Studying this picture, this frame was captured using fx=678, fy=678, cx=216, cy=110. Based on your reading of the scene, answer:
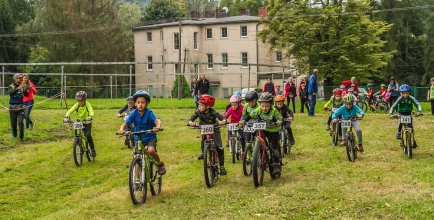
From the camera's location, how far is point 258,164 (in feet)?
41.5

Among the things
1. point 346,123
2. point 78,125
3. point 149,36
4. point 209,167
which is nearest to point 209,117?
point 209,167

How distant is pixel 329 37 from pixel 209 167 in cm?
4728

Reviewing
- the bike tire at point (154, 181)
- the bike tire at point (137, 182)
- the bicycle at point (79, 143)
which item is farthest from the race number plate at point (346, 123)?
the bicycle at point (79, 143)

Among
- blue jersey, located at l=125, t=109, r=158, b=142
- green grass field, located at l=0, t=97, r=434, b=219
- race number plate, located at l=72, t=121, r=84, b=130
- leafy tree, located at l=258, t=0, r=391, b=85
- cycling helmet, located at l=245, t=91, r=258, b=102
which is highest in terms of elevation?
leafy tree, located at l=258, t=0, r=391, b=85

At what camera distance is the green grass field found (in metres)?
10.7

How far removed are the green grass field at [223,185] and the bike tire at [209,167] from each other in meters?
0.16

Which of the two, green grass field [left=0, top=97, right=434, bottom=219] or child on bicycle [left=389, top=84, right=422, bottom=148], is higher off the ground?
child on bicycle [left=389, top=84, right=422, bottom=148]

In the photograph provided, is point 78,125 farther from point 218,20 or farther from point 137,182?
point 218,20

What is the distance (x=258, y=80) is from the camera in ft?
236

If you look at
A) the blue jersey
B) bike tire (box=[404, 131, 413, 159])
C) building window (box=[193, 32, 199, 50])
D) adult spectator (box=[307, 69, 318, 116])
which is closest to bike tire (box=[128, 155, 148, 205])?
the blue jersey

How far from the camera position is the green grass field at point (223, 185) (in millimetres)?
10695

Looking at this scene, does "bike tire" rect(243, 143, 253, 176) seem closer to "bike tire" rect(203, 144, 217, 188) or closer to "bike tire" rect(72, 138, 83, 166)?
"bike tire" rect(203, 144, 217, 188)

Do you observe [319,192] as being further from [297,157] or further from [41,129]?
[41,129]

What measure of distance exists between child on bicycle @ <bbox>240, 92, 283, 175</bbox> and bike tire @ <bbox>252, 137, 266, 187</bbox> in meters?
0.61
